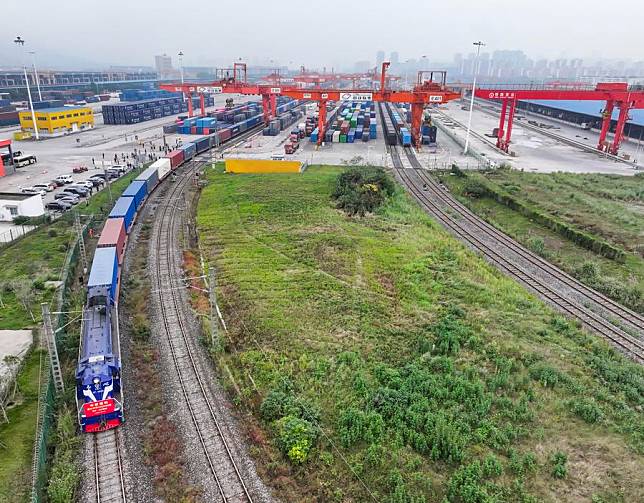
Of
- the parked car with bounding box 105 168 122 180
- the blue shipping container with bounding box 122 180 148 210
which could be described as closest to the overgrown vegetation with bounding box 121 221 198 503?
the blue shipping container with bounding box 122 180 148 210

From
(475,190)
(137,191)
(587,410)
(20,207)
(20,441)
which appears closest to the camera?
(20,441)

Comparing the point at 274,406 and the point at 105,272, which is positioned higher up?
the point at 105,272

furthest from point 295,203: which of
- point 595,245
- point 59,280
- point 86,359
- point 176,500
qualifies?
point 176,500

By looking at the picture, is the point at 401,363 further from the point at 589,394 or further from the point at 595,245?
the point at 595,245

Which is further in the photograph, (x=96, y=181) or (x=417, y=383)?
(x=96, y=181)

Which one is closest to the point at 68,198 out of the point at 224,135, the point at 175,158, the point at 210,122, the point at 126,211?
the point at 126,211

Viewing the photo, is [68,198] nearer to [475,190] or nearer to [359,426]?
[359,426]
